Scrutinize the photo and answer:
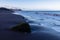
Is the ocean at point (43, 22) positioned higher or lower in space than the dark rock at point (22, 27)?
lower

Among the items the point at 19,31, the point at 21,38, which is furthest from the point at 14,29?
the point at 21,38

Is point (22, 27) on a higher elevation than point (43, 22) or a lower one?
higher

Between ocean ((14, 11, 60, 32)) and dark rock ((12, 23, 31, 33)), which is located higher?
dark rock ((12, 23, 31, 33))

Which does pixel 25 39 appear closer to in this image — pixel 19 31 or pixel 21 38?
pixel 21 38

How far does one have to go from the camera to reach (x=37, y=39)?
31.5ft

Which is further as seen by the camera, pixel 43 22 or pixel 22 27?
pixel 43 22

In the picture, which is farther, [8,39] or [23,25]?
[23,25]

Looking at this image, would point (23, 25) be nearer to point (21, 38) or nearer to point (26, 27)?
point (26, 27)

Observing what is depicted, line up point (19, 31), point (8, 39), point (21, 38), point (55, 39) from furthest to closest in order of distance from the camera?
point (19, 31) → point (55, 39) → point (21, 38) → point (8, 39)

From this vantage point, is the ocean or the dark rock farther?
the ocean

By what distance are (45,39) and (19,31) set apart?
2.04 meters

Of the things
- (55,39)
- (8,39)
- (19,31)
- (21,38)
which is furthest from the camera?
(19,31)

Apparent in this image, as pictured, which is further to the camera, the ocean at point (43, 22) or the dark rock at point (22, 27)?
the ocean at point (43, 22)

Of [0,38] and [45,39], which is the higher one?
[0,38]
